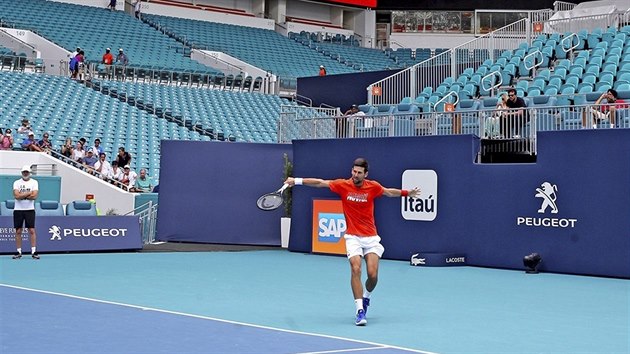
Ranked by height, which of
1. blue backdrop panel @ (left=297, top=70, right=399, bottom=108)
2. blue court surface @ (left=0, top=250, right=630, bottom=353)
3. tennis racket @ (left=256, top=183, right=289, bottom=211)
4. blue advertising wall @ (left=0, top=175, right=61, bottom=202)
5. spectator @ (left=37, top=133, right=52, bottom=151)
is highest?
blue backdrop panel @ (left=297, top=70, right=399, bottom=108)

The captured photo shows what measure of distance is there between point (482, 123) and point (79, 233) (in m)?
10.3

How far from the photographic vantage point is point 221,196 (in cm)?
2725

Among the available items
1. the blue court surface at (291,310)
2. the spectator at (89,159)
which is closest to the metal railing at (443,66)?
the spectator at (89,159)

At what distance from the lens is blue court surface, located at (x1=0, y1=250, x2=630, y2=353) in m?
10.1

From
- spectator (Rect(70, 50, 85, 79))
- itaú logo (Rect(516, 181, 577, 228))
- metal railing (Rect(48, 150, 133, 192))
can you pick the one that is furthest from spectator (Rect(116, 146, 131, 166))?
itaú logo (Rect(516, 181, 577, 228))

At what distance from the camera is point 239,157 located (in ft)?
89.5

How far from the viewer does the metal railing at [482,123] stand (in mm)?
20234

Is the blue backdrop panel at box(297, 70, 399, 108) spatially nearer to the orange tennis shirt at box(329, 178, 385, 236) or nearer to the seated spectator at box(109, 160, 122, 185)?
the seated spectator at box(109, 160, 122, 185)

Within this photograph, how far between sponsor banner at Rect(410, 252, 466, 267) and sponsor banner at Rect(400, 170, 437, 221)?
1152mm

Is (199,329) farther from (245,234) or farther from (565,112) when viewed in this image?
(245,234)

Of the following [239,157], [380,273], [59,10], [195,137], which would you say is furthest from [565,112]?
[59,10]

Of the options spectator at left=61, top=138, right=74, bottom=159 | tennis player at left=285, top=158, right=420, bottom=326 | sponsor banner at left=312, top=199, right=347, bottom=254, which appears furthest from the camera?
spectator at left=61, top=138, right=74, bottom=159

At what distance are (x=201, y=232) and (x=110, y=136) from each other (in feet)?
24.4

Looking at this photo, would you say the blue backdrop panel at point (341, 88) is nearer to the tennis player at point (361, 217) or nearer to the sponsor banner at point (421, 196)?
the sponsor banner at point (421, 196)
